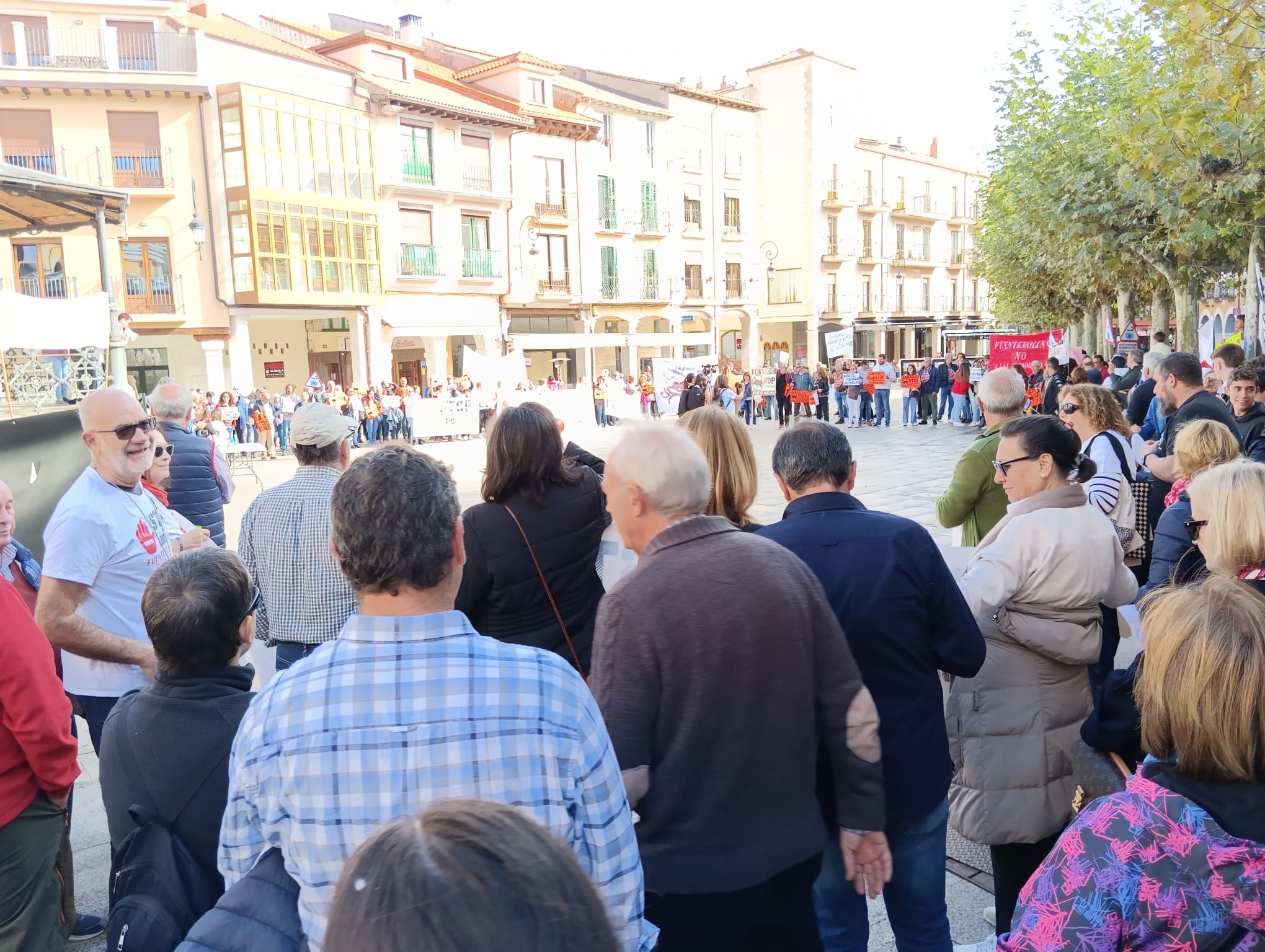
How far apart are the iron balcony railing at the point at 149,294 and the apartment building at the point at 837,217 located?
97.9 feet

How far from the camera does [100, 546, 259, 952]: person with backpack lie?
1.80 m

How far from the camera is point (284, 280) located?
1086 inches

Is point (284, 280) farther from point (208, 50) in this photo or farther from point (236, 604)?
point (236, 604)

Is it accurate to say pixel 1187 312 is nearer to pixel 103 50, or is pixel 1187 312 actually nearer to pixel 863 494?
pixel 863 494

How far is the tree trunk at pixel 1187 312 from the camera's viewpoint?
15.1 m

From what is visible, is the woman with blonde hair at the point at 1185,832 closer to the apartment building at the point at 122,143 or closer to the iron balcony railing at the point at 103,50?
the apartment building at the point at 122,143

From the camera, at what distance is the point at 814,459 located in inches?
98.5

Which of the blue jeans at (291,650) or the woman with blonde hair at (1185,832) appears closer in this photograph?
the woman with blonde hair at (1185,832)

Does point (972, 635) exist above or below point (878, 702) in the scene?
above

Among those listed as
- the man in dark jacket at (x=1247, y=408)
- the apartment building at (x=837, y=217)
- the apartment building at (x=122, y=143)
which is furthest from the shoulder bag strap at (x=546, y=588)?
the apartment building at (x=837, y=217)

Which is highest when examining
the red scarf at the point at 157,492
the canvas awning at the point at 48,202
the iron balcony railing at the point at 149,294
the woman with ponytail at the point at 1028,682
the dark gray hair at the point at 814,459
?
the iron balcony railing at the point at 149,294

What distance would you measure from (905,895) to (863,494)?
9588 millimetres

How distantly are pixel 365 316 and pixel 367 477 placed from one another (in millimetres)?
30536

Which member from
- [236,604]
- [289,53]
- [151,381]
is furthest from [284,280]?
[236,604]
